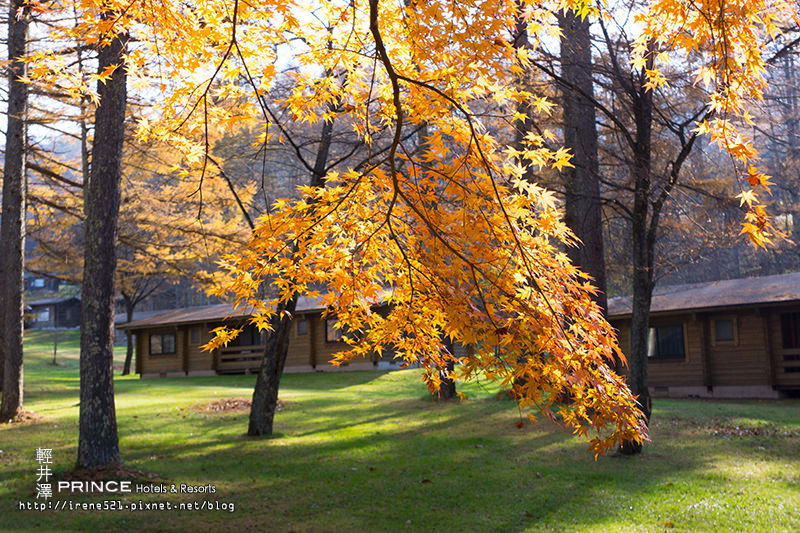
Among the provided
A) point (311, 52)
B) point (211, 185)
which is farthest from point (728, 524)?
point (211, 185)

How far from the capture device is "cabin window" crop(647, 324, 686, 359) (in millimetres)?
19312

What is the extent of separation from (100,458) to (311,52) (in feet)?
19.3

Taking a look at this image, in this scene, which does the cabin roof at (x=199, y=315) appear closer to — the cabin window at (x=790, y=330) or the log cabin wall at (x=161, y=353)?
the log cabin wall at (x=161, y=353)

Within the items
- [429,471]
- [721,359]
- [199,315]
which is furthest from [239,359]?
[429,471]

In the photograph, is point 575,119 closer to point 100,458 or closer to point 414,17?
point 414,17

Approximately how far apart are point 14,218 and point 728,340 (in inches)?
744

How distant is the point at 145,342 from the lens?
30484 millimetres

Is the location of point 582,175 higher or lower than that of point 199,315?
higher

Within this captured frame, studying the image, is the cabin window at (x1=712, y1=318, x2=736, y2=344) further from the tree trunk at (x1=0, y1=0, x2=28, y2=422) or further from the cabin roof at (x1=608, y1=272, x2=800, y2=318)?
the tree trunk at (x1=0, y1=0, x2=28, y2=422)

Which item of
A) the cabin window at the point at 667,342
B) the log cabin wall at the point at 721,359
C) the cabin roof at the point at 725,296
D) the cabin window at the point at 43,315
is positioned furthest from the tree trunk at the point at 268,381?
the cabin window at the point at 43,315

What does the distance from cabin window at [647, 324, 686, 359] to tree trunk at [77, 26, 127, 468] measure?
655 inches

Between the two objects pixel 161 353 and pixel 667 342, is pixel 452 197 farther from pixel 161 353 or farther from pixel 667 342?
pixel 161 353

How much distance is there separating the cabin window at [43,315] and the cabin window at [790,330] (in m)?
60.0

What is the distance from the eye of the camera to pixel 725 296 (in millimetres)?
18516
